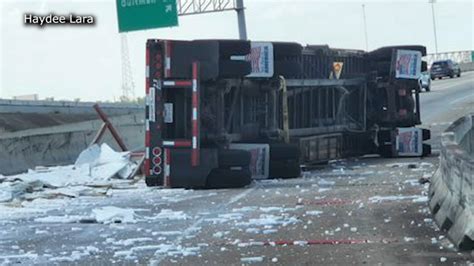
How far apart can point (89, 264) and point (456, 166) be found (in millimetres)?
3856

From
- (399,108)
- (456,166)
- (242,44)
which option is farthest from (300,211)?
(399,108)

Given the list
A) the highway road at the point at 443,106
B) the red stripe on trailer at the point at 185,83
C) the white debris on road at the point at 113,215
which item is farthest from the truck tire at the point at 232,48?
the highway road at the point at 443,106

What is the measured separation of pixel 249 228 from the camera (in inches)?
334

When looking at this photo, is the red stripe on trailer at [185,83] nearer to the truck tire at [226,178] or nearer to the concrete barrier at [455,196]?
the truck tire at [226,178]

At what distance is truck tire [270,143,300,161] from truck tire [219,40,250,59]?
6.20ft

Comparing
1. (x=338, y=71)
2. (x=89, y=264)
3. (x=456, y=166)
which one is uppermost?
(x=338, y=71)

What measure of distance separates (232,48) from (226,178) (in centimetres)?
232

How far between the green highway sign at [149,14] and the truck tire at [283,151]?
10.9 m

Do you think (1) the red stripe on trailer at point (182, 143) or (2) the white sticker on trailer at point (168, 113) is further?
(2) the white sticker on trailer at point (168, 113)

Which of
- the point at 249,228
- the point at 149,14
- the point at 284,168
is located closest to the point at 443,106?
the point at 149,14

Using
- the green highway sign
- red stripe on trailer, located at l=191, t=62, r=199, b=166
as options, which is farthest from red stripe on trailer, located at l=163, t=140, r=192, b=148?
the green highway sign

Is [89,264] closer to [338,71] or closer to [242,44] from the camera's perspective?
[242,44]

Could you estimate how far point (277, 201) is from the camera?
10.6 metres

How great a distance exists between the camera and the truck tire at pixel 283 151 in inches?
531
